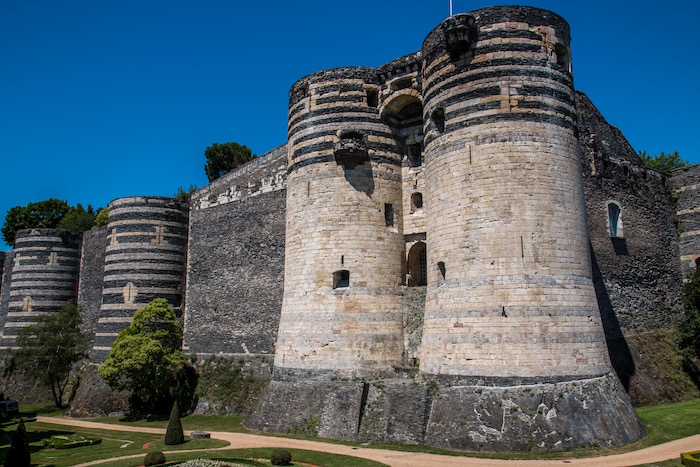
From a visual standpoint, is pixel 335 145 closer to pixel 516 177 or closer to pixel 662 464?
pixel 516 177

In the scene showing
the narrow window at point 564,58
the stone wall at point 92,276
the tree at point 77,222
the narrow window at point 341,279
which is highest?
the tree at point 77,222

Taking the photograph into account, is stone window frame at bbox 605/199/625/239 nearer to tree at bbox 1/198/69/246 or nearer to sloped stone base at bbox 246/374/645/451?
sloped stone base at bbox 246/374/645/451

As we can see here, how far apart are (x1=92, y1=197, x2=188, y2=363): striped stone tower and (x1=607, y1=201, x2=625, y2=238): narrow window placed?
24.2 metres

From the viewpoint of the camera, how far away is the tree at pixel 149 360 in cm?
2861

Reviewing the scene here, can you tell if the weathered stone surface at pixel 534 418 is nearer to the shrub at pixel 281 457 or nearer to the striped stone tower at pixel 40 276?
the shrub at pixel 281 457

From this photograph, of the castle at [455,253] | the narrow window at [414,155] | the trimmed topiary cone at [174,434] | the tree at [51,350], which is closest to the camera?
the castle at [455,253]

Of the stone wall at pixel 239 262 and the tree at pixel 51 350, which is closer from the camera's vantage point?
the stone wall at pixel 239 262

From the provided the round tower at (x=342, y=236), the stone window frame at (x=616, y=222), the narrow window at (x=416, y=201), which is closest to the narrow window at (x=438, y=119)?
the round tower at (x=342, y=236)

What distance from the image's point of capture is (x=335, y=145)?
79.4ft

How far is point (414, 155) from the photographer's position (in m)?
25.0

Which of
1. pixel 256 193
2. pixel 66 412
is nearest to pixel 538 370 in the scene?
pixel 256 193

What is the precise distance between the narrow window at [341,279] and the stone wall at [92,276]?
918 inches

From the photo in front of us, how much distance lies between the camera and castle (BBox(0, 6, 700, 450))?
18.2 m

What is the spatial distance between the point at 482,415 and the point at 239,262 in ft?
58.8
